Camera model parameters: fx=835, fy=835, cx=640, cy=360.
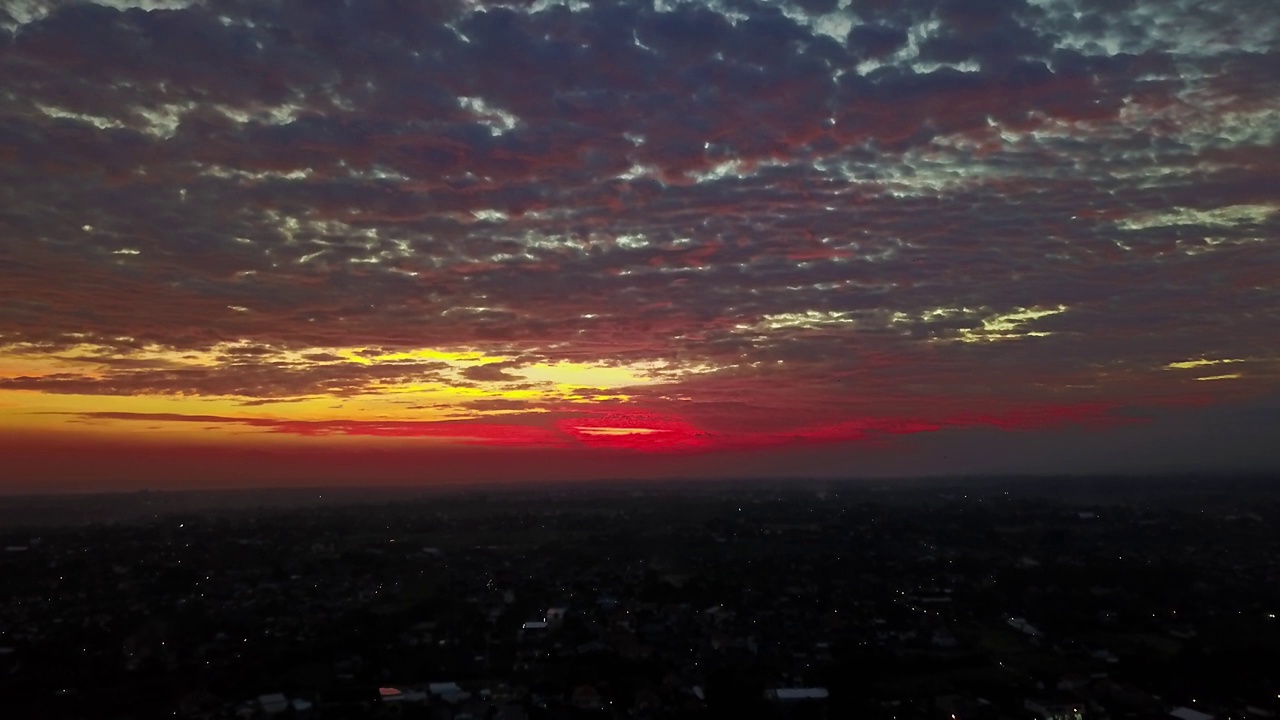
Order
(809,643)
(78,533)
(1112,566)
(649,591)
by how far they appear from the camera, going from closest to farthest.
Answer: (809,643)
(649,591)
(1112,566)
(78,533)

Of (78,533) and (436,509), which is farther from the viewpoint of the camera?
(436,509)

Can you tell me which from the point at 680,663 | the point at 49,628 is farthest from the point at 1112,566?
the point at 49,628

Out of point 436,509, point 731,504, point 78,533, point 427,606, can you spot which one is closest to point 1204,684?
point 427,606

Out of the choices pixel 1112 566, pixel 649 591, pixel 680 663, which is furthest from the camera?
pixel 1112 566

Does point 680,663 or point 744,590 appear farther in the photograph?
point 744,590

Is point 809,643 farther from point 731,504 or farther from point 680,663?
point 731,504

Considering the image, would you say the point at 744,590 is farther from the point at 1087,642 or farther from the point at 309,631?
the point at 309,631
